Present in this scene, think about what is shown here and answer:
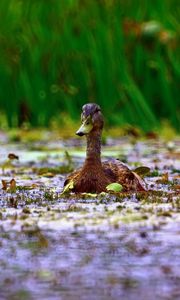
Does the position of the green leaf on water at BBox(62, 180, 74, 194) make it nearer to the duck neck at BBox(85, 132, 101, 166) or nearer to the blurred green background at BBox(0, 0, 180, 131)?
the duck neck at BBox(85, 132, 101, 166)

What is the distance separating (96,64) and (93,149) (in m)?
6.00

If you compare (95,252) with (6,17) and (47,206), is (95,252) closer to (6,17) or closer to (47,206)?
(47,206)

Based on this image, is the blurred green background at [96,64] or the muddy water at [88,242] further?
the blurred green background at [96,64]

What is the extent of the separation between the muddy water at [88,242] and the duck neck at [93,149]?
35cm

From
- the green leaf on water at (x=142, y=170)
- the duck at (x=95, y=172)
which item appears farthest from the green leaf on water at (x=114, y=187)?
the green leaf on water at (x=142, y=170)

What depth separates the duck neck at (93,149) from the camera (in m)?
8.14

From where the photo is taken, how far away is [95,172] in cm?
809

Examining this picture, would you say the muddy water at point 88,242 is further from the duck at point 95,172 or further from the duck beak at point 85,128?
the duck beak at point 85,128

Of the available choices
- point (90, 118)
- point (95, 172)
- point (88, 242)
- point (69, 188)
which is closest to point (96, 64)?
point (90, 118)

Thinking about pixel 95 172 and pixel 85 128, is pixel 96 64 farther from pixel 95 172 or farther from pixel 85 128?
pixel 95 172

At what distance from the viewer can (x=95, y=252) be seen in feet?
18.0

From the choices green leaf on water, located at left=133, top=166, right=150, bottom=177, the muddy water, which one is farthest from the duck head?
green leaf on water, located at left=133, top=166, right=150, bottom=177

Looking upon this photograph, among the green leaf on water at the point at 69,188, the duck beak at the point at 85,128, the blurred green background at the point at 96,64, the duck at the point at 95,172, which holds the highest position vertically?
the blurred green background at the point at 96,64

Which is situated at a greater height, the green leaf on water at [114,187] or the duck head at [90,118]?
the duck head at [90,118]
